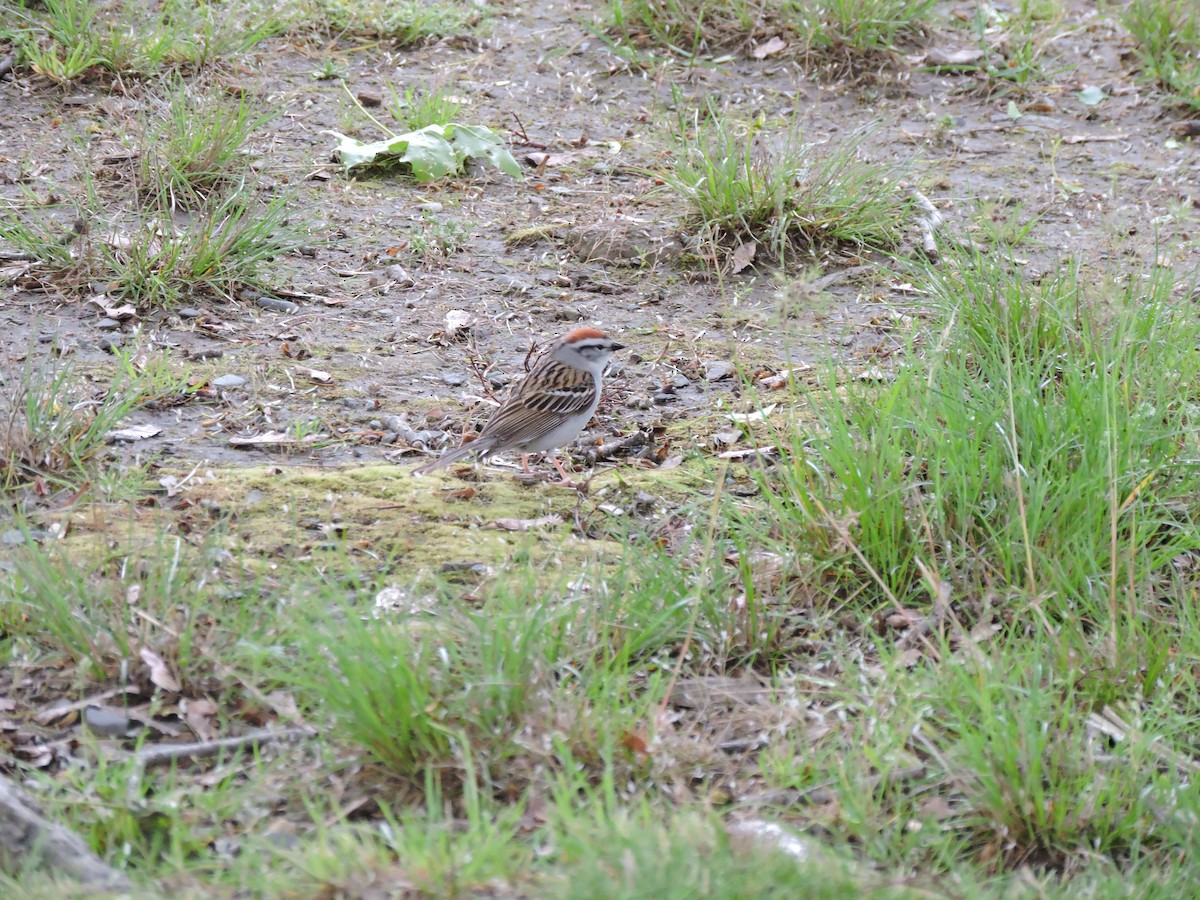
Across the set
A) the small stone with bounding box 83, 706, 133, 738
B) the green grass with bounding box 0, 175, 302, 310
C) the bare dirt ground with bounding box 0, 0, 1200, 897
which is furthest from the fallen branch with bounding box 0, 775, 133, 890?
the green grass with bounding box 0, 175, 302, 310

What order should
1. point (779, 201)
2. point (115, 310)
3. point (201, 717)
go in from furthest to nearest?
point (779, 201) → point (115, 310) → point (201, 717)

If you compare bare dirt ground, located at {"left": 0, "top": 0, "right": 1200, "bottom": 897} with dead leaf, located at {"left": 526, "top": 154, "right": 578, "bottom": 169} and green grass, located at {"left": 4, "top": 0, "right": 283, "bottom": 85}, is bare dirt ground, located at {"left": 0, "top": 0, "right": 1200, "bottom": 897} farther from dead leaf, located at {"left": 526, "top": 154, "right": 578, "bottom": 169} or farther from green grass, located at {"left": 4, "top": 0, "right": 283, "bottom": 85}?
green grass, located at {"left": 4, "top": 0, "right": 283, "bottom": 85}

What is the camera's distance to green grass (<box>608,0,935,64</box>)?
816 cm

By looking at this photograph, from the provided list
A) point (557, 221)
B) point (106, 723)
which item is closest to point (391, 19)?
point (557, 221)

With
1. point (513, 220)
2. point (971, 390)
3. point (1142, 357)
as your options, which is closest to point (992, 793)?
point (971, 390)

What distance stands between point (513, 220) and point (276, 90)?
2024 millimetres

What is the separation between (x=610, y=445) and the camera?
5129mm

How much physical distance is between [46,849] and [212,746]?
563mm

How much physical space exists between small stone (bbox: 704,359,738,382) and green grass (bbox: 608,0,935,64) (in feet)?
11.4

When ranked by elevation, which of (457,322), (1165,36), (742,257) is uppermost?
(1165,36)

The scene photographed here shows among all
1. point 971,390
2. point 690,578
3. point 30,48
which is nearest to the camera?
point 690,578

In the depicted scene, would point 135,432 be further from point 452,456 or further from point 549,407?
point 549,407

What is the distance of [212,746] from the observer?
10.7ft

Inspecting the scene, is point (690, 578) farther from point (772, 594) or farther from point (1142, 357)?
point (1142, 357)
